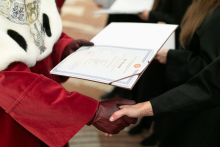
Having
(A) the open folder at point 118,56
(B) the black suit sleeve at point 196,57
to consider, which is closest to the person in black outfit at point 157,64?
(B) the black suit sleeve at point 196,57

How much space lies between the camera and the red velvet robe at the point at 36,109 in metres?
0.47

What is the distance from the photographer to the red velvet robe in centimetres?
47

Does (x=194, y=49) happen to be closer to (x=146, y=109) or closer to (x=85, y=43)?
(x=146, y=109)

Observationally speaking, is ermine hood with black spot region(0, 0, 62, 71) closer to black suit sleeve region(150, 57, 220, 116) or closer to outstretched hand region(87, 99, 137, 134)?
→ outstretched hand region(87, 99, 137, 134)

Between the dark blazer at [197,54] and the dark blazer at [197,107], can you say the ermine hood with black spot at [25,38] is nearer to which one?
the dark blazer at [197,107]

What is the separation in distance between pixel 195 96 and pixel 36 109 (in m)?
0.49

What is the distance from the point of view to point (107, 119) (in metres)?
0.59

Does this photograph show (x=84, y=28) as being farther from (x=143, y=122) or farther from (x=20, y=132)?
(x=20, y=132)

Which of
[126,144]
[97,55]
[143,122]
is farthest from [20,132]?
[143,122]

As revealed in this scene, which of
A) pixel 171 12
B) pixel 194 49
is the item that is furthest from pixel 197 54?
pixel 171 12

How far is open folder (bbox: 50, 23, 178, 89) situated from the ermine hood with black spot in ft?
0.27

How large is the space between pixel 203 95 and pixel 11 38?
59cm

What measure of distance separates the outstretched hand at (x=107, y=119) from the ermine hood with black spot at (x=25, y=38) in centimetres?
25

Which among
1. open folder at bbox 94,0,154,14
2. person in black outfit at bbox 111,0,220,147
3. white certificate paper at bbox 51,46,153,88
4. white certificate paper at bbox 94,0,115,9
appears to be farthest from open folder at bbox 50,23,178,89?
white certificate paper at bbox 94,0,115,9
